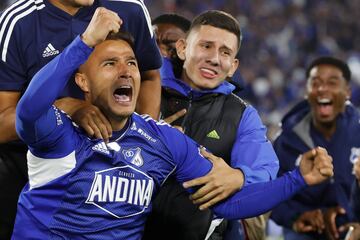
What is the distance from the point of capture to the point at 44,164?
3023mm

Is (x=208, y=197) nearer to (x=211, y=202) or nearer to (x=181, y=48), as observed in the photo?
(x=211, y=202)

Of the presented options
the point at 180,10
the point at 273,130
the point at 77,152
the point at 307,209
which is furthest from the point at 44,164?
the point at 180,10

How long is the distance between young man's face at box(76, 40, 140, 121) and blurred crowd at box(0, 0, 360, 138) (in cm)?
958

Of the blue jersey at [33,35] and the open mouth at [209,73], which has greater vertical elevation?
the open mouth at [209,73]

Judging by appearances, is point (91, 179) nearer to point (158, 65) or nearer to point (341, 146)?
point (158, 65)

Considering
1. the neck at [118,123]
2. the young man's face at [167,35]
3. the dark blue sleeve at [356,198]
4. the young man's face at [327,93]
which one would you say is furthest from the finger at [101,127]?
the young man's face at [327,93]

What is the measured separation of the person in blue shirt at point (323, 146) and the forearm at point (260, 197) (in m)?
2.31

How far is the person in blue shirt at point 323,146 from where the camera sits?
5.59m

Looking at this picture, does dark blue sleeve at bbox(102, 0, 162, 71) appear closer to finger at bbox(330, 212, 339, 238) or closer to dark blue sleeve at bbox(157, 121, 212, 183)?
dark blue sleeve at bbox(157, 121, 212, 183)

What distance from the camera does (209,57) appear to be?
3820mm

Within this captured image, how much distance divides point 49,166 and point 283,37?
12.2 metres

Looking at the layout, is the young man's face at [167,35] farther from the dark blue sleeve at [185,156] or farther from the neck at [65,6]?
the dark blue sleeve at [185,156]

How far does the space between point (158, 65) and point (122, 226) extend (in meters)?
0.84

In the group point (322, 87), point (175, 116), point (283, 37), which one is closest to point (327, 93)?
point (322, 87)
